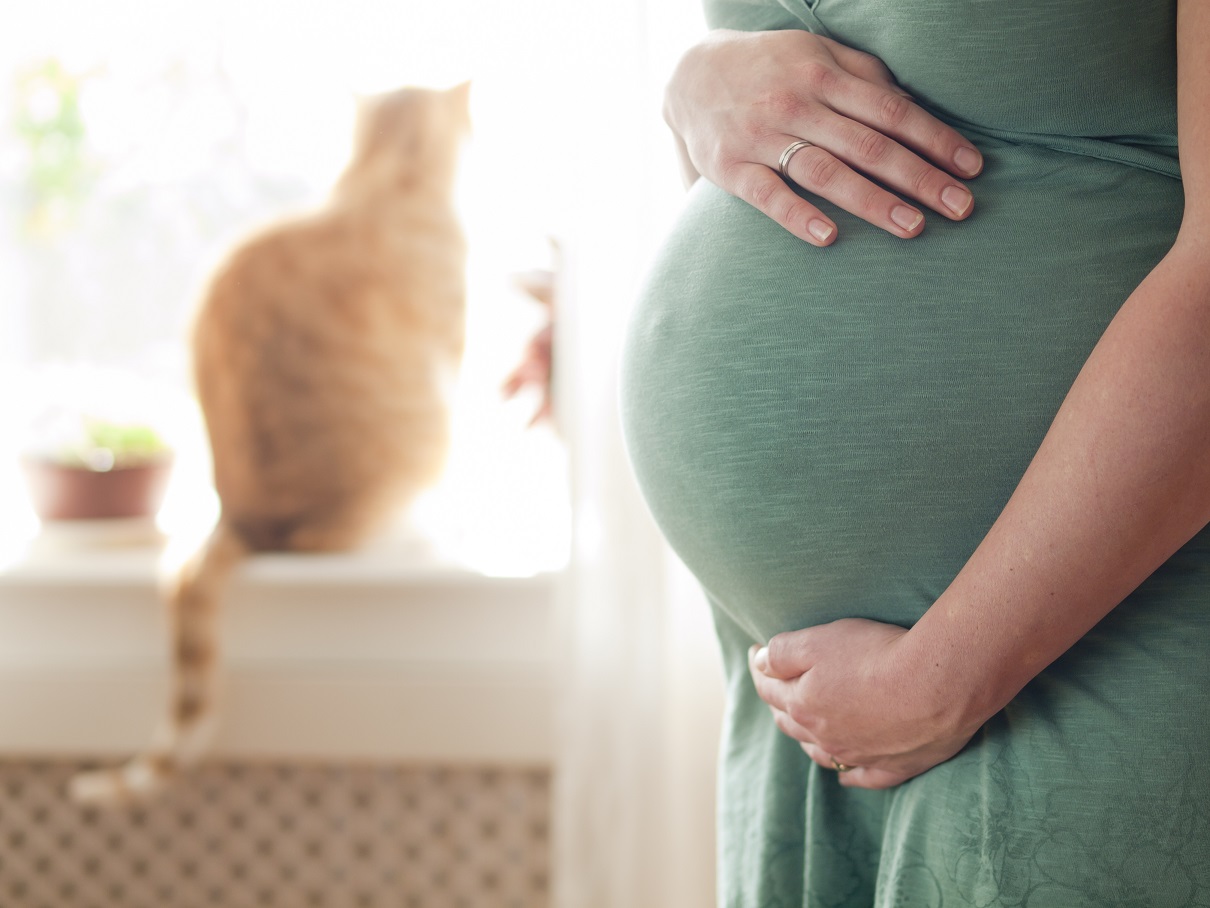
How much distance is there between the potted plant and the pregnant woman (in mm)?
1125

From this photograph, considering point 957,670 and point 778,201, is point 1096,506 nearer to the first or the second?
point 957,670

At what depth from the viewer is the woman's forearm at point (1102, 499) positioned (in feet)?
1.35

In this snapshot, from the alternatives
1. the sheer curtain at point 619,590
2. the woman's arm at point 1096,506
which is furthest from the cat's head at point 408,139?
the woman's arm at point 1096,506

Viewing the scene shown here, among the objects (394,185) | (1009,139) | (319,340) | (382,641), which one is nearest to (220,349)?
(319,340)

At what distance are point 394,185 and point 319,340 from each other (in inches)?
9.4

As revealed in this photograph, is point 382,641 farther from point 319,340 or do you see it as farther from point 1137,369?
point 1137,369

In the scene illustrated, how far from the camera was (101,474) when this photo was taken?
4.67 ft

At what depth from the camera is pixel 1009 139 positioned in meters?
0.51

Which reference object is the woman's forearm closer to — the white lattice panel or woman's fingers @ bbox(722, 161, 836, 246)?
woman's fingers @ bbox(722, 161, 836, 246)

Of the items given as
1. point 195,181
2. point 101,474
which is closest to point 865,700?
point 101,474

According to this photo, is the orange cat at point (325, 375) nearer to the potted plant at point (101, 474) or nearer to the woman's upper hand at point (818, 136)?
the potted plant at point (101, 474)

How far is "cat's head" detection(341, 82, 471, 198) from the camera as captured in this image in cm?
133

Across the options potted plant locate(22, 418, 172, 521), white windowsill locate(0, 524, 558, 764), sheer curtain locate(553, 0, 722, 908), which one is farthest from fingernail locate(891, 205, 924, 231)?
potted plant locate(22, 418, 172, 521)

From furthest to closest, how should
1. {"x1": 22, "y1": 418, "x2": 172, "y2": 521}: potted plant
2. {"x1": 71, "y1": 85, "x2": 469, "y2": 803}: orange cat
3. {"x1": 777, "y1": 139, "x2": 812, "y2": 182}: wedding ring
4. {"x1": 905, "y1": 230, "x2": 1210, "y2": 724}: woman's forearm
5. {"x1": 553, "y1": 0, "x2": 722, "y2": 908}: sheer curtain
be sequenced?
{"x1": 22, "y1": 418, "x2": 172, "y2": 521}: potted plant → {"x1": 71, "y1": 85, "x2": 469, "y2": 803}: orange cat → {"x1": 553, "y1": 0, "x2": 722, "y2": 908}: sheer curtain → {"x1": 777, "y1": 139, "x2": 812, "y2": 182}: wedding ring → {"x1": 905, "y1": 230, "x2": 1210, "y2": 724}: woman's forearm
